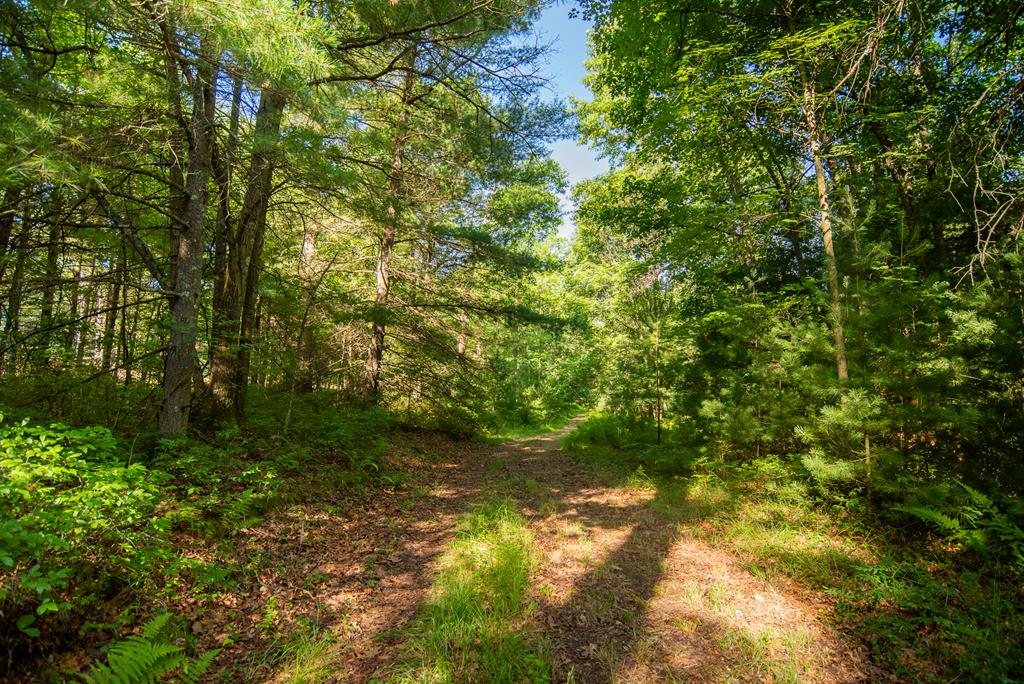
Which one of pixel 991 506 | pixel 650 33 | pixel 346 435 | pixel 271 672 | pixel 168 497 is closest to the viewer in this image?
pixel 271 672

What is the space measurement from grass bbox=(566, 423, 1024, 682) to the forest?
1.3 inches

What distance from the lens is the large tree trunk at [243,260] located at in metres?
6.43

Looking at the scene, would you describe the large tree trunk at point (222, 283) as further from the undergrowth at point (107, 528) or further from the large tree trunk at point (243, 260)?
the undergrowth at point (107, 528)

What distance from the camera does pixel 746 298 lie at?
7.84 metres

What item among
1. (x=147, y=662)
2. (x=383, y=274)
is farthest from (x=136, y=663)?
(x=383, y=274)

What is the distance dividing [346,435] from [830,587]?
6985mm

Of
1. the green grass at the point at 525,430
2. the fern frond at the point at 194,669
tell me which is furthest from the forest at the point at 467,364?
the green grass at the point at 525,430

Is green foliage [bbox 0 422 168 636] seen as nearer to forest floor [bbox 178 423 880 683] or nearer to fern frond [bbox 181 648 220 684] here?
forest floor [bbox 178 423 880 683]

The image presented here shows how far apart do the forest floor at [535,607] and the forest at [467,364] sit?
0.13ft

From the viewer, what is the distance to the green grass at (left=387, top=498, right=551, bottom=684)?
2969mm

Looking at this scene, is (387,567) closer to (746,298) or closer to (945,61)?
→ (746,298)

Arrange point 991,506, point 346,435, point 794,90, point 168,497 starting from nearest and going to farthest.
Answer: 1. point 991,506
2. point 168,497
3. point 794,90
4. point 346,435

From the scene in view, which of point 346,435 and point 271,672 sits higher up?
point 346,435

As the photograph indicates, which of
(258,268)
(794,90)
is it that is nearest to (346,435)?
(258,268)
